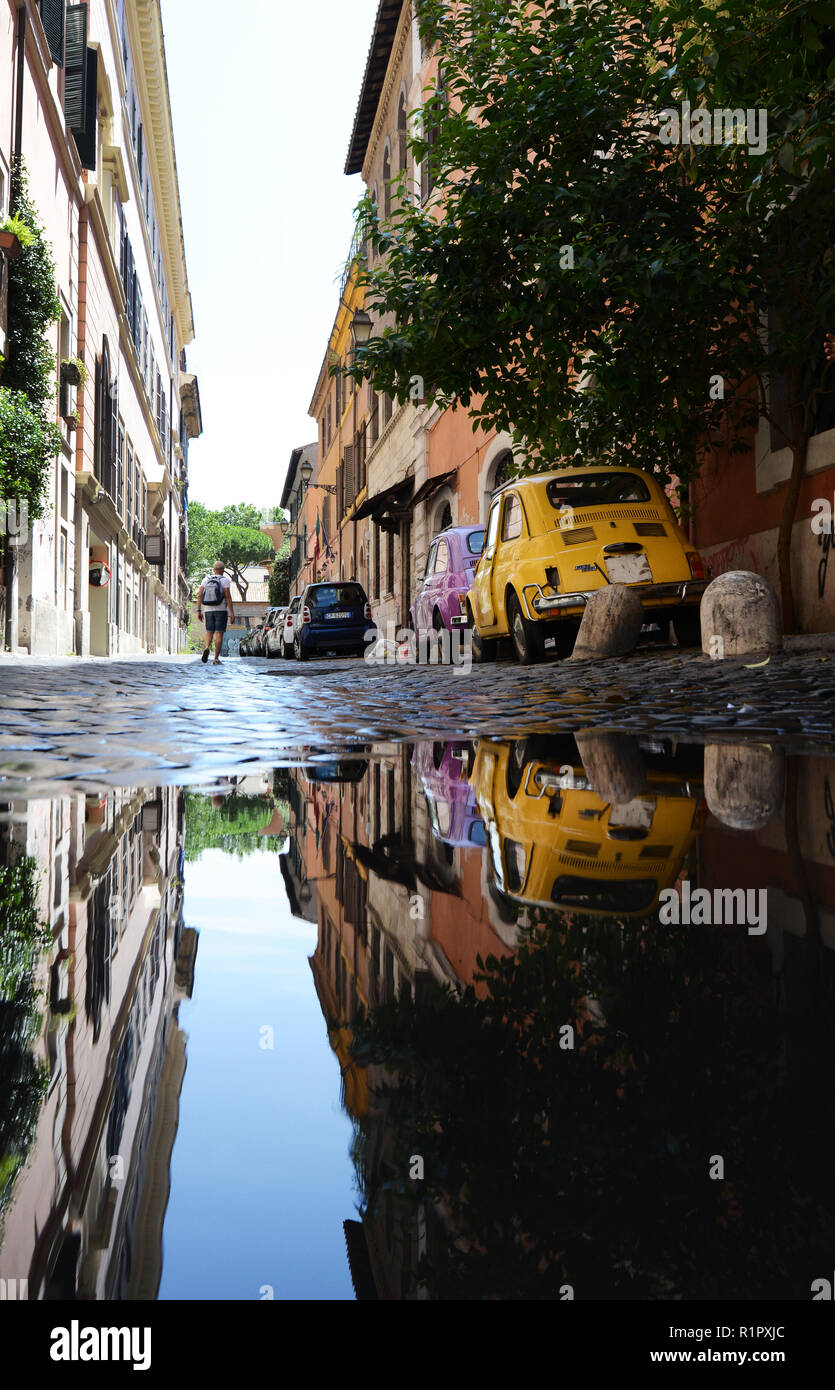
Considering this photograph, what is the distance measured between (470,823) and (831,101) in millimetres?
6549

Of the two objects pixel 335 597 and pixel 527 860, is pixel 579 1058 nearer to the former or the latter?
pixel 527 860

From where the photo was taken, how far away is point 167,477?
5266cm

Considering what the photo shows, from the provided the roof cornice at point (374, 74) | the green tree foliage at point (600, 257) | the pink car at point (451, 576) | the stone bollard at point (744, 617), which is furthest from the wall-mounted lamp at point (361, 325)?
the stone bollard at point (744, 617)

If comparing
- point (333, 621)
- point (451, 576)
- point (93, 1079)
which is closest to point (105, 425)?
point (333, 621)

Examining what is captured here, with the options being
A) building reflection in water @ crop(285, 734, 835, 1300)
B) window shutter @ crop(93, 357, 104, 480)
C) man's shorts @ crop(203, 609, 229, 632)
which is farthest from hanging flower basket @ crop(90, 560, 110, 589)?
building reflection in water @ crop(285, 734, 835, 1300)

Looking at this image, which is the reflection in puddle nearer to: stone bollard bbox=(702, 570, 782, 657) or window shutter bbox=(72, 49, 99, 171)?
stone bollard bbox=(702, 570, 782, 657)

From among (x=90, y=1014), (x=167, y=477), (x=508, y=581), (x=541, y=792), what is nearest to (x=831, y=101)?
(x=508, y=581)

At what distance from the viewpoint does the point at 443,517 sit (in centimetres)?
2542

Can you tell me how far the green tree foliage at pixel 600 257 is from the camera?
964 cm

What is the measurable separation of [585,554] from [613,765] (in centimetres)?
708

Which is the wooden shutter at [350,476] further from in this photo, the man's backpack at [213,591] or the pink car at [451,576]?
the pink car at [451,576]

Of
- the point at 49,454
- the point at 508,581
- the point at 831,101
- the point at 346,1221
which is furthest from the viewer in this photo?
the point at 49,454

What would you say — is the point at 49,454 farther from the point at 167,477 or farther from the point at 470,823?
the point at 167,477

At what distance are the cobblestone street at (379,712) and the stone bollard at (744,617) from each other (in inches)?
9.9
